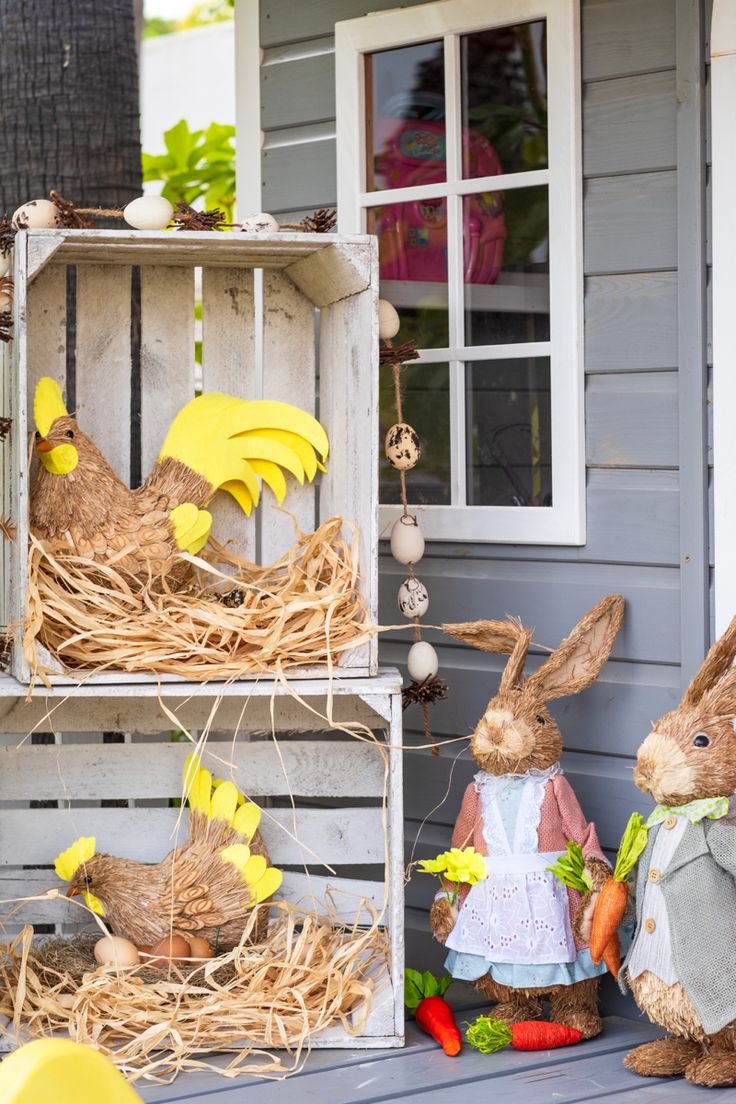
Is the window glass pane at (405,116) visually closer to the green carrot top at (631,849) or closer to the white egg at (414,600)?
the white egg at (414,600)

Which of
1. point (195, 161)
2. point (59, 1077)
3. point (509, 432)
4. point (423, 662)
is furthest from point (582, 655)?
point (195, 161)

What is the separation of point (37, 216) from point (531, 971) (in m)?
1.61

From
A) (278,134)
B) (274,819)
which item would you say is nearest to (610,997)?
(274,819)

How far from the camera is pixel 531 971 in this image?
2342 mm

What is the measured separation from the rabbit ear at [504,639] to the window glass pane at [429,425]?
0.43 m

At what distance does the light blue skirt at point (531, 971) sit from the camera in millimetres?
2342

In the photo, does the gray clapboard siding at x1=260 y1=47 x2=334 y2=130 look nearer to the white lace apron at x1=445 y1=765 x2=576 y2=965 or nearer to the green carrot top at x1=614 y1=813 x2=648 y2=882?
the white lace apron at x1=445 y1=765 x2=576 y2=965

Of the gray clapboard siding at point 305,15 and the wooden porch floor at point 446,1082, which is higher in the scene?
the gray clapboard siding at point 305,15

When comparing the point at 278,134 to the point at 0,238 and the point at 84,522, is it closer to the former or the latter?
the point at 0,238

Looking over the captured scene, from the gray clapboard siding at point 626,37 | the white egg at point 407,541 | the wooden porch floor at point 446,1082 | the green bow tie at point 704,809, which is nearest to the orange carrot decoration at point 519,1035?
the wooden porch floor at point 446,1082

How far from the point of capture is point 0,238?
2396 mm

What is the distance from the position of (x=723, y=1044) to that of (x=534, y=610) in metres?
0.94

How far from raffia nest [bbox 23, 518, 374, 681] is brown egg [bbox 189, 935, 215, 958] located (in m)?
0.56

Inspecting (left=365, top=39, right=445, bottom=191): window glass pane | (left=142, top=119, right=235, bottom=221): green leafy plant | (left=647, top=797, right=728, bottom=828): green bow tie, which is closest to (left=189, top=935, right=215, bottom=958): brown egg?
(left=647, top=797, right=728, bottom=828): green bow tie
